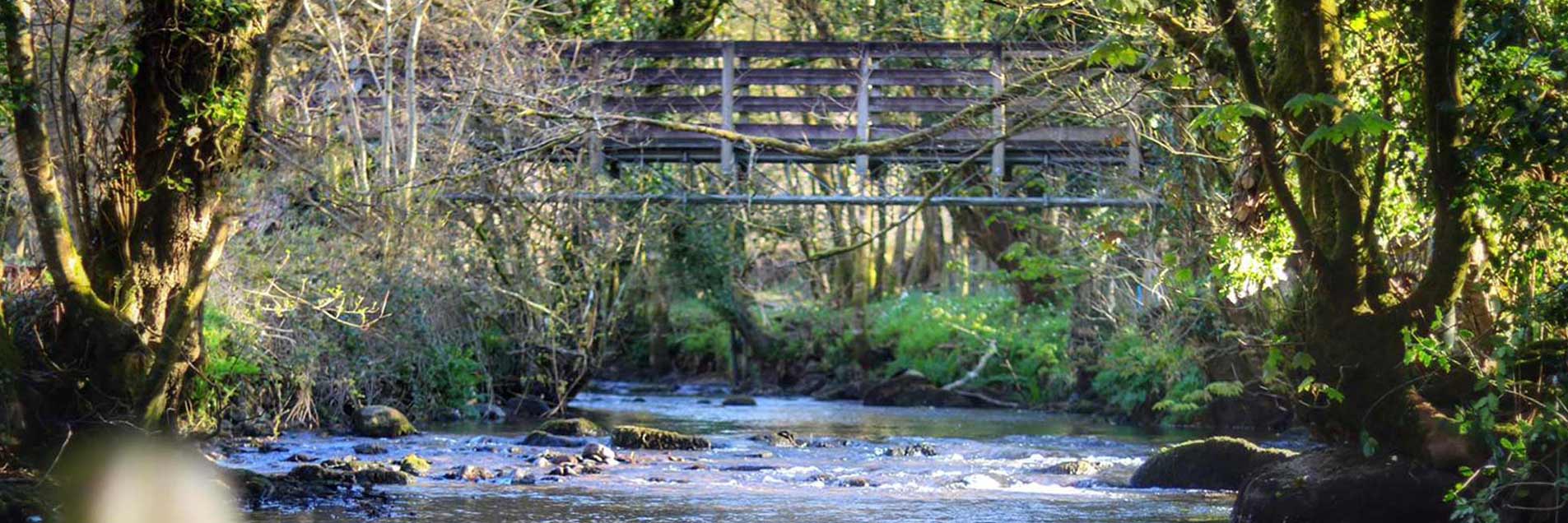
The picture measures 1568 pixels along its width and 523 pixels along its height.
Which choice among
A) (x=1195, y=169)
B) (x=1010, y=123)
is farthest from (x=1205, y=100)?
(x=1010, y=123)

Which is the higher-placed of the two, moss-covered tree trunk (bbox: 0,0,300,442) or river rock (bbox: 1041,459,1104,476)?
moss-covered tree trunk (bbox: 0,0,300,442)

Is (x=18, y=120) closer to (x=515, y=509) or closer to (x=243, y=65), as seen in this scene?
(x=243, y=65)

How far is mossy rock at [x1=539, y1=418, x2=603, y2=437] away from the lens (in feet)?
58.2

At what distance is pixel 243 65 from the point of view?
35.5 feet

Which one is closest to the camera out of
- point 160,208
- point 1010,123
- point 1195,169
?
point 160,208

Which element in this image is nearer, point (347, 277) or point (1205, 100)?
point (1205, 100)

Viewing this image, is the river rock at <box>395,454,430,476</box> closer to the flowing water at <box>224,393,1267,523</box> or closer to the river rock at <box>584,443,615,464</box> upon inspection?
the flowing water at <box>224,393,1267,523</box>

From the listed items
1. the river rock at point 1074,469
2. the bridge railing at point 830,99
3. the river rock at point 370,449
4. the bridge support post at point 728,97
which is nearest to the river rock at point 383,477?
the river rock at point 370,449

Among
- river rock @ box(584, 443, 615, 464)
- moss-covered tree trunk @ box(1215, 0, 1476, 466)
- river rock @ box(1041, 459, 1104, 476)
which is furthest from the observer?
river rock @ box(584, 443, 615, 464)

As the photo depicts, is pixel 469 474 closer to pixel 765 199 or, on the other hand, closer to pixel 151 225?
pixel 151 225

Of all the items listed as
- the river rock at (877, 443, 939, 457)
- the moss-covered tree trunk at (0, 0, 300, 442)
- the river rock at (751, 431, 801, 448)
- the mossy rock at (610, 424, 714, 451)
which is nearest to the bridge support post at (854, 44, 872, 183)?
the river rock at (751, 431, 801, 448)

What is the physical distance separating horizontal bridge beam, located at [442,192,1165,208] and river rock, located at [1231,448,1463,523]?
23.1ft

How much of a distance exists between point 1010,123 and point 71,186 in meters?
9.21

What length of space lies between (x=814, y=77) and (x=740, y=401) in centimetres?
776
